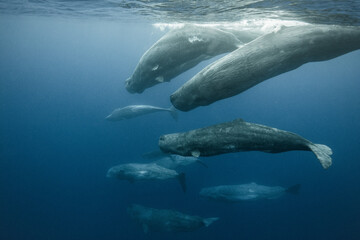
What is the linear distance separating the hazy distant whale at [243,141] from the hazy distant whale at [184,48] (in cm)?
239

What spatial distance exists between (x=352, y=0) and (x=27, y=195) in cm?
4466

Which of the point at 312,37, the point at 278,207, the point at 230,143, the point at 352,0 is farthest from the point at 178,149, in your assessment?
the point at 278,207

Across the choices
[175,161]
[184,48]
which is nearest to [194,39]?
[184,48]

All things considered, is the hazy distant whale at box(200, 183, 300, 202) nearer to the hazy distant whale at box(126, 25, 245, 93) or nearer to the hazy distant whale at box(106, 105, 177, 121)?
the hazy distant whale at box(106, 105, 177, 121)

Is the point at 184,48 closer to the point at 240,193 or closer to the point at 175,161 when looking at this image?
the point at 175,161

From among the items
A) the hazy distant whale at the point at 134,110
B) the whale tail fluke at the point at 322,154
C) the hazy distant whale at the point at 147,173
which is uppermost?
the whale tail fluke at the point at 322,154

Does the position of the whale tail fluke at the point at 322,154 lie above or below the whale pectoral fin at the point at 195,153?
above

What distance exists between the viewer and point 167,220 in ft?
46.4

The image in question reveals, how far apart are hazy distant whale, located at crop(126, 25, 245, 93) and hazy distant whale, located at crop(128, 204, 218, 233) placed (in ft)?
30.8

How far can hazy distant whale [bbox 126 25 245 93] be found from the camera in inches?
261

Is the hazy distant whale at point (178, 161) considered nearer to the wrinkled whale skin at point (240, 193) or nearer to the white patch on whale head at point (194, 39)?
the wrinkled whale skin at point (240, 193)

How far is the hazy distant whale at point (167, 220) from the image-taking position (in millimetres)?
13141

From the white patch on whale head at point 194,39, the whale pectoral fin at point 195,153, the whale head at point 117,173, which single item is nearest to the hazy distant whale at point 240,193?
the whale head at point 117,173

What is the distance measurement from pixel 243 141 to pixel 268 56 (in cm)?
211
